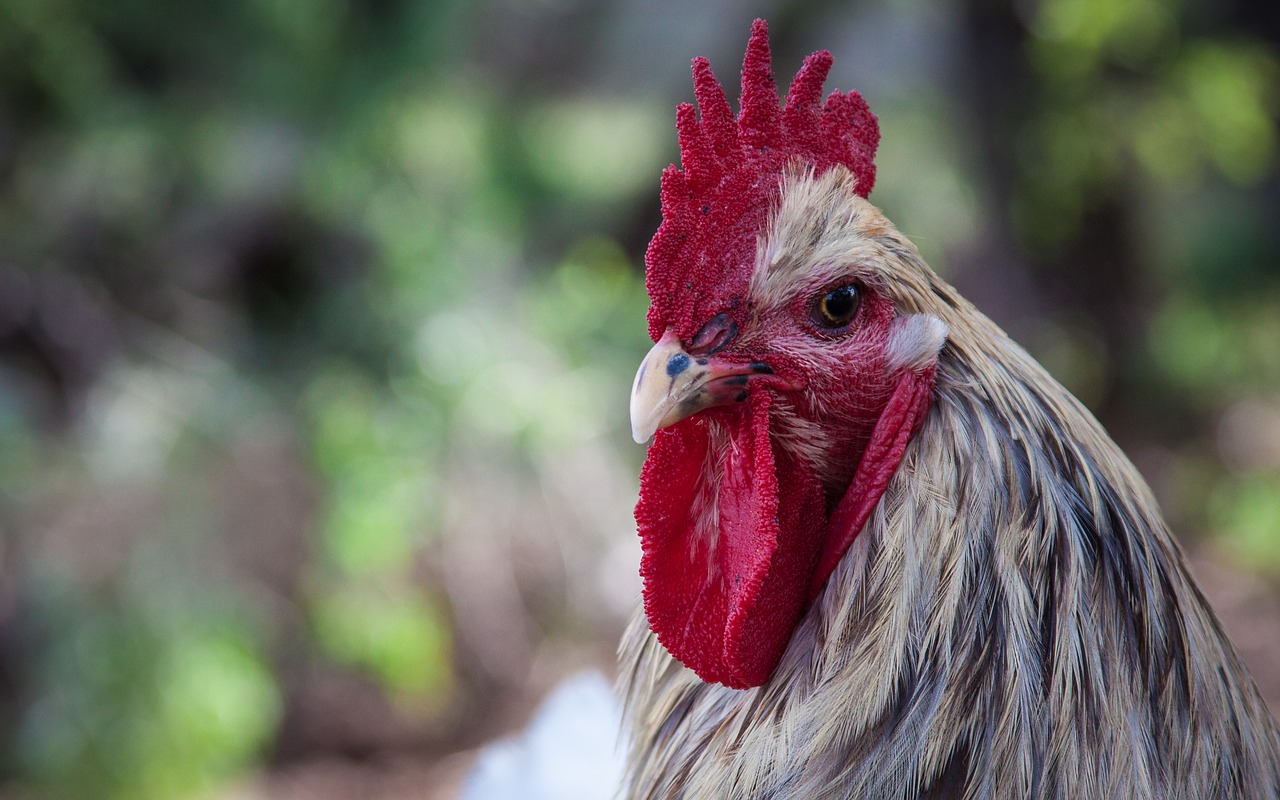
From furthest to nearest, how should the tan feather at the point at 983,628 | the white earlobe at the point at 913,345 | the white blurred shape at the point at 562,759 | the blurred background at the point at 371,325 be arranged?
the blurred background at the point at 371,325 < the white blurred shape at the point at 562,759 < the white earlobe at the point at 913,345 < the tan feather at the point at 983,628

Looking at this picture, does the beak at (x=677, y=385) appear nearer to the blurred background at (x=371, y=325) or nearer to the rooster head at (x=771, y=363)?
the rooster head at (x=771, y=363)

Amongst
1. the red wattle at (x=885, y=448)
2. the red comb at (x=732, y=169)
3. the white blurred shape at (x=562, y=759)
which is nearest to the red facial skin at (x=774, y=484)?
the red wattle at (x=885, y=448)

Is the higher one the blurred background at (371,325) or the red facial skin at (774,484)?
the blurred background at (371,325)

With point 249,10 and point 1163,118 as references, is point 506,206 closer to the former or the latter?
point 249,10

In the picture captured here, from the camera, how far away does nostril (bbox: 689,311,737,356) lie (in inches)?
60.4

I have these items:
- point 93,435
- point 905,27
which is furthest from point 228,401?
point 905,27

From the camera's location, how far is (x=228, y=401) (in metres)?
4.43

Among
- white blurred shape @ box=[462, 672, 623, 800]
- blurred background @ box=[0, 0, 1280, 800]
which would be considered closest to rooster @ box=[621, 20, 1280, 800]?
white blurred shape @ box=[462, 672, 623, 800]

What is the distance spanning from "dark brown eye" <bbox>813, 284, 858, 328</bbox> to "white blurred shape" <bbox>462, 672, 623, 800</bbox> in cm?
154

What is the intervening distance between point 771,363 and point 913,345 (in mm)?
232

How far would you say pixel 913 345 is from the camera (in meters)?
1.54

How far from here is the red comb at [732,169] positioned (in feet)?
5.07

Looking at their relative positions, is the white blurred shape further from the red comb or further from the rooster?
the red comb

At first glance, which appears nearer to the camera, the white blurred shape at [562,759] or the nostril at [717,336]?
the nostril at [717,336]
